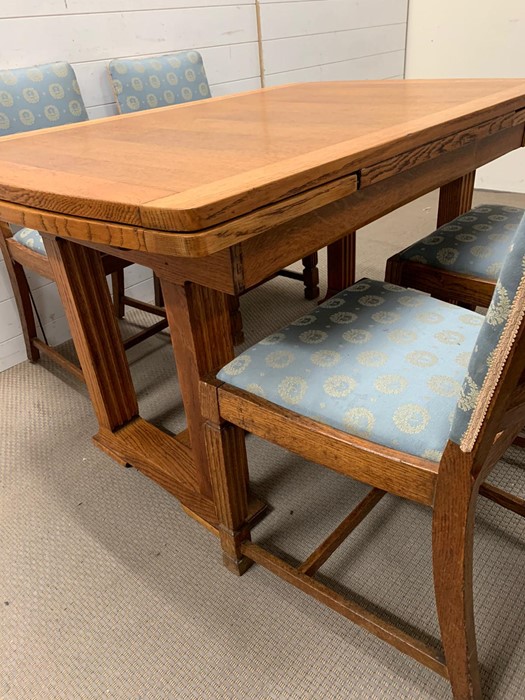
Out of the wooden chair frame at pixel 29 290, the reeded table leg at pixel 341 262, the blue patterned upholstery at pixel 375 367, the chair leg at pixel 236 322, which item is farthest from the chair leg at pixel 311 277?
the blue patterned upholstery at pixel 375 367

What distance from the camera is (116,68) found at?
1797 mm

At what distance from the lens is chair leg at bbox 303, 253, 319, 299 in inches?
83.6

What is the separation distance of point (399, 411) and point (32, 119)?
1.47 metres

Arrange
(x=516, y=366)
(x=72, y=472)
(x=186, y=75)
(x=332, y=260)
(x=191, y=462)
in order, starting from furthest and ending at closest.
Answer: (x=186, y=75) < (x=332, y=260) < (x=72, y=472) < (x=191, y=462) < (x=516, y=366)

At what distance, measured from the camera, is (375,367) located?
2.67 ft

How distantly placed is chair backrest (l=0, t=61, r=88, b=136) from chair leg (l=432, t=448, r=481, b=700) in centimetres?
156

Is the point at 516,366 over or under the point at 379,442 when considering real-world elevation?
over

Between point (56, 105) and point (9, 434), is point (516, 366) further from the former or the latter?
point (56, 105)

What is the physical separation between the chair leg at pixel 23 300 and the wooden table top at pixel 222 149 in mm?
528

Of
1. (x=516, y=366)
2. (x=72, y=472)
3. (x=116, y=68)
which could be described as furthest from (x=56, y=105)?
(x=516, y=366)

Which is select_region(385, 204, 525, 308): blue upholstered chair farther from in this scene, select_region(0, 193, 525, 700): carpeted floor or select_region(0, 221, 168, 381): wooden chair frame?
select_region(0, 221, 168, 381): wooden chair frame

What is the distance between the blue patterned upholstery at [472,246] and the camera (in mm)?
1200

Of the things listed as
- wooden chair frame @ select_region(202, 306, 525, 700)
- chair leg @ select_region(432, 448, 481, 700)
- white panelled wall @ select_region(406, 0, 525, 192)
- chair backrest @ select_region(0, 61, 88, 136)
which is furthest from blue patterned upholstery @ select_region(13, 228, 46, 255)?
white panelled wall @ select_region(406, 0, 525, 192)

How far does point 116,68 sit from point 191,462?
1.36m
